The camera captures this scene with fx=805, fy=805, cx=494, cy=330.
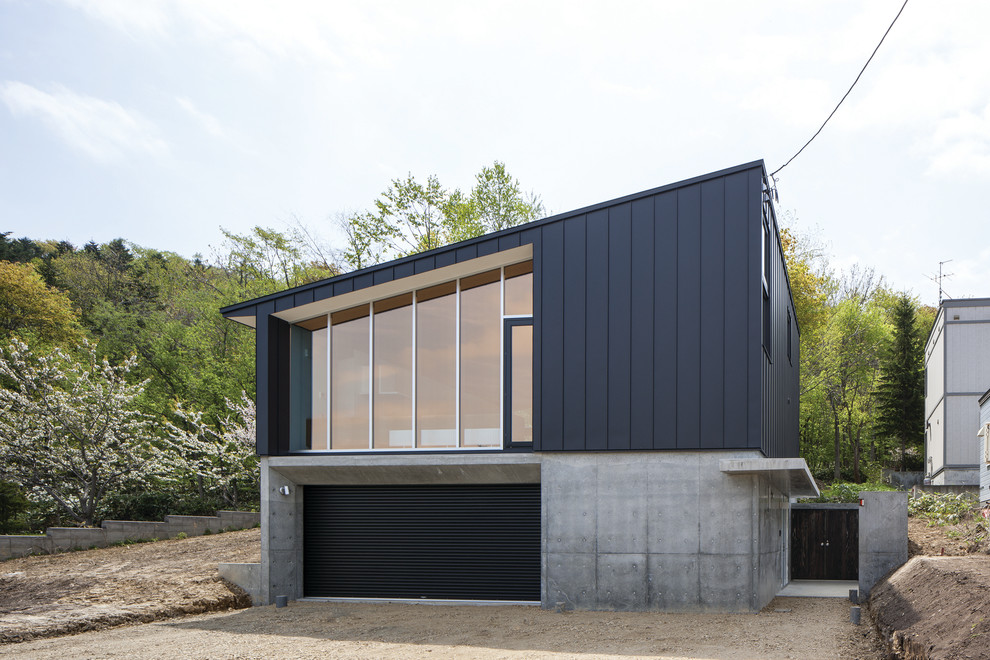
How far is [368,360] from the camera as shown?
13.6 m

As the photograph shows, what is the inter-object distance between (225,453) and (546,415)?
13332mm

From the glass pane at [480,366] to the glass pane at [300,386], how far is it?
2907 millimetres

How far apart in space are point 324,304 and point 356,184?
19.2 meters

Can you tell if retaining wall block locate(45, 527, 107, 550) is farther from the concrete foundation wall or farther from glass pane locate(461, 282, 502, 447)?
glass pane locate(461, 282, 502, 447)

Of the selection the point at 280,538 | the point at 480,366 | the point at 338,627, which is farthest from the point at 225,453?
the point at 338,627

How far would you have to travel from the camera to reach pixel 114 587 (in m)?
13.5

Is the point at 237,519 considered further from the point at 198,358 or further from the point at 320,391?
the point at 198,358

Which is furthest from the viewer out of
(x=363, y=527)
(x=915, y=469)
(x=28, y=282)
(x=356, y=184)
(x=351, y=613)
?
(x=915, y=469)

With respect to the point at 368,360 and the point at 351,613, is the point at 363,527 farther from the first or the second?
the point at 368,360

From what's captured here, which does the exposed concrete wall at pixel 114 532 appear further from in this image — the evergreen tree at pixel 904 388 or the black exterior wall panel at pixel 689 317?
the evergreen tree at pixel 904 388

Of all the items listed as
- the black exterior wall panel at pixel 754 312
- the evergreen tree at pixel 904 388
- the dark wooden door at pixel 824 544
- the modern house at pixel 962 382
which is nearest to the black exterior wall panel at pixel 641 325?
the black exterior wall panel at pixel 754 312

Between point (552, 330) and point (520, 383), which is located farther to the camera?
point (520, 383)

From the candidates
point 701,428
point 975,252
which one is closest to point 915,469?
point 975,252

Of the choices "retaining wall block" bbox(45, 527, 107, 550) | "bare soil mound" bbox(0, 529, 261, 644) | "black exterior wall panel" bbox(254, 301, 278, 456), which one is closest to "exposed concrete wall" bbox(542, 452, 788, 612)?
"black exterior wall panel" bbox(254, 301, 278, 456)
